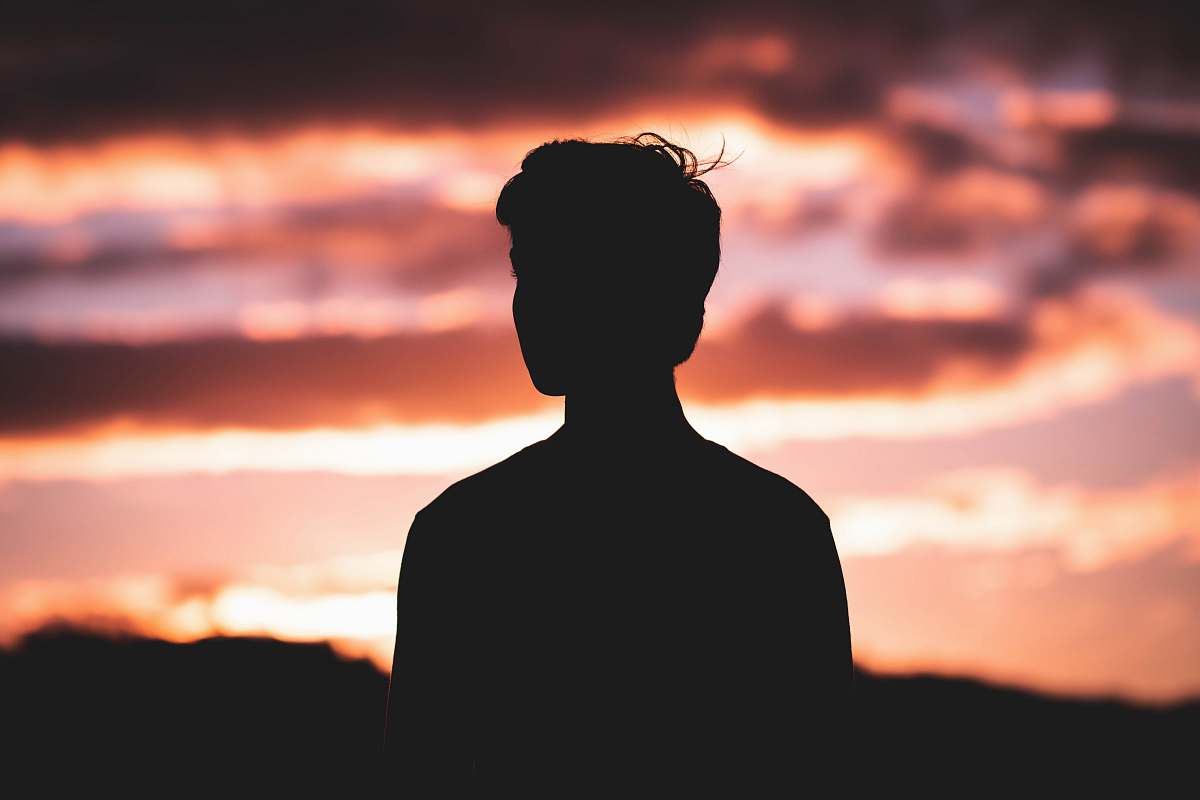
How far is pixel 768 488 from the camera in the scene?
4562 millimetres

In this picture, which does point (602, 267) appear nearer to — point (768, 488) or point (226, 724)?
point (768, 488)

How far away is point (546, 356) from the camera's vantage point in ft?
14.9

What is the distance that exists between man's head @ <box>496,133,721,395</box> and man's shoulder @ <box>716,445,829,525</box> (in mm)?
462

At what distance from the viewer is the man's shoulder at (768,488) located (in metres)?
4.51

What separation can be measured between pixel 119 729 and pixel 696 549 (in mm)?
10930

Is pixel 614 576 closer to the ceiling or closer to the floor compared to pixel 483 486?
closer to the floor

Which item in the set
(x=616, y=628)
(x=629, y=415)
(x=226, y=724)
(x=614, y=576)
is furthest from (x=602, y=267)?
(x=226, y=724)

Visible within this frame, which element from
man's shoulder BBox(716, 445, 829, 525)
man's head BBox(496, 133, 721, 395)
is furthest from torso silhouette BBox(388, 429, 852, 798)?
man's head BBox(496, 133, 721, 395)

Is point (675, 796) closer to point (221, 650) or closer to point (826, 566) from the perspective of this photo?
point (826, 566)

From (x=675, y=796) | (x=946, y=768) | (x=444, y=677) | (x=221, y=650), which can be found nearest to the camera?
(x=675, y=796)

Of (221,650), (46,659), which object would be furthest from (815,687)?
(46,659)

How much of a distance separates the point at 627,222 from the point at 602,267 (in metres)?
0.21

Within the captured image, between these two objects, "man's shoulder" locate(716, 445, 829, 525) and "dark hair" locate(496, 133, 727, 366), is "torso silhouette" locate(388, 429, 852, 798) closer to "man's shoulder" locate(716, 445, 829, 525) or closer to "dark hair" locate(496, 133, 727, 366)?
"man's shoulder" locate(716, 445, 829, 525)

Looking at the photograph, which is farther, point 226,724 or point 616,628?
point 226,724
